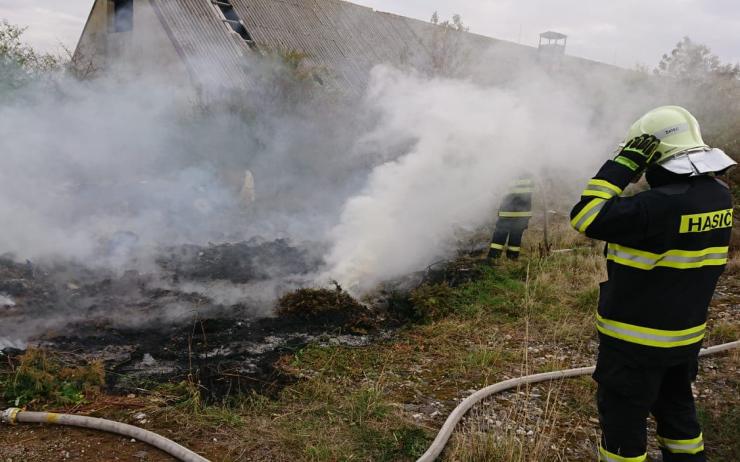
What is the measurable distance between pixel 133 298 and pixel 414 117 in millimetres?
5006

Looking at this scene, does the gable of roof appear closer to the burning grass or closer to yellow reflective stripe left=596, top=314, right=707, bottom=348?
the burning grass

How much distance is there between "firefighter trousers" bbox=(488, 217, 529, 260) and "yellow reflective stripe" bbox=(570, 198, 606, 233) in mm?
5120

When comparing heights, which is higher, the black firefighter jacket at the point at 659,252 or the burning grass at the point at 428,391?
the black firefighter jacket at the point at 659,252

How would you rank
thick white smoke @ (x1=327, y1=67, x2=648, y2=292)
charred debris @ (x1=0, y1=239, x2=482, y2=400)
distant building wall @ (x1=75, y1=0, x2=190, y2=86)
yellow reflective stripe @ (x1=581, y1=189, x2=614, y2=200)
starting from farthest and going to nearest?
distant building wall @ (x1=75, y1=0, x2=190, y2=86), thick white smoke @ (x1=327, y1=67, x2=648, y2=292), charred debris @ (x1=0, y1=239, x2=482, y2=400), yellow reflective stripe @ (x1=581, y1=189, x2=614, y2=200)

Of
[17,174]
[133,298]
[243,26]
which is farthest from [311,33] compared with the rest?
[133,298]

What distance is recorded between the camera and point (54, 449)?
9.65ft

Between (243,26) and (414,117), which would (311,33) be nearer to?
(243,26)

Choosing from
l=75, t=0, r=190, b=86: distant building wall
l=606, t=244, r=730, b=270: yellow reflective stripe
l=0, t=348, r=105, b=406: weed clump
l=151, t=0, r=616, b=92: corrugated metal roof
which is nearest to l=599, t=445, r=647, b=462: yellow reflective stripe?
l=606, t=244, r=730, b=270: yellow reflective stripe

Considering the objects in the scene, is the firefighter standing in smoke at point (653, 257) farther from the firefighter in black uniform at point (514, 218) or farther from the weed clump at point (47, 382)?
the firefighter in black uniform at point (514, 218)

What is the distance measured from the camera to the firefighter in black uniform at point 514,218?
24.3 ft

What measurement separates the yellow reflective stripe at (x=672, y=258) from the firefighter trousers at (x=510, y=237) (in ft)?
16.6

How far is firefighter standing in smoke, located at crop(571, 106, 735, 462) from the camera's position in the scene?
2.32 metres

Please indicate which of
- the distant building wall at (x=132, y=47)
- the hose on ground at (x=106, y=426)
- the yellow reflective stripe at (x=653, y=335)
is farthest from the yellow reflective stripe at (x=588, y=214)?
the distant building wall at (x=132, y=47)

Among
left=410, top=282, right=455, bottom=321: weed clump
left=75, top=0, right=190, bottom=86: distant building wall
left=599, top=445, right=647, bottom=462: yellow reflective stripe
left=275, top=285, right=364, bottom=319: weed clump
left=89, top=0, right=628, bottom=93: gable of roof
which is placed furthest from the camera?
left=75, top=0, right=190, bottom=86: distant building wall
